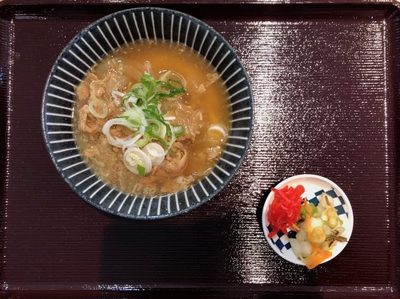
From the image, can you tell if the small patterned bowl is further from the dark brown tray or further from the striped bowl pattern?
Result: the striped bowl pattern

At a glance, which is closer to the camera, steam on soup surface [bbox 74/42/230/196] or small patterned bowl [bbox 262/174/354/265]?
steam on soup surface [bbox 74/42/230/196]

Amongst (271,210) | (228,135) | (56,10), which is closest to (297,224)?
(271,210)

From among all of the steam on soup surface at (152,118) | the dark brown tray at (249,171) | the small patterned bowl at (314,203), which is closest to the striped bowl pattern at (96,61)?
the steam on soup surface at (152,118)

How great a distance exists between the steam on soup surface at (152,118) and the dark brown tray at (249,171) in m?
0.25

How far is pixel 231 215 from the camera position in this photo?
196cm

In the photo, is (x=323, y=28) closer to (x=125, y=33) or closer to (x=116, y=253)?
(x=125, y=33)

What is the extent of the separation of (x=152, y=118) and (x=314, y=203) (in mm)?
828

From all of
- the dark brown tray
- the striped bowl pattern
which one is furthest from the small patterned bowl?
the striped bowl pattern

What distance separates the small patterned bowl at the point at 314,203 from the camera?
1.90m

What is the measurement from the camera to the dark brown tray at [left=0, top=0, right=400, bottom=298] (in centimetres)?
195

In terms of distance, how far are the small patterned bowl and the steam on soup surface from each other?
38cm

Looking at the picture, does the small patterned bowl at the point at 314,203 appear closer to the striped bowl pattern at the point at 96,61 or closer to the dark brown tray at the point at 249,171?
the dark brown tray at the point at 249,171

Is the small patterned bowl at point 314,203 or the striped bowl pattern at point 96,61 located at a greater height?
the striped bowl pattern at point 96,61

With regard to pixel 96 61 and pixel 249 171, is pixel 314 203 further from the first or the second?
pixel 96 61
